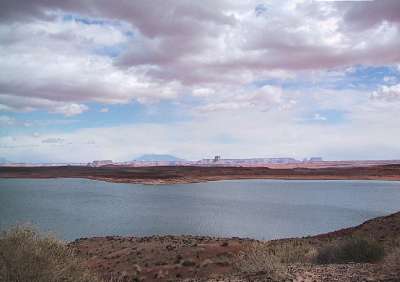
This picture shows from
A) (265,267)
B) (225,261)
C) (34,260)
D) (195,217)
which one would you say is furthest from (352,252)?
(195,217)

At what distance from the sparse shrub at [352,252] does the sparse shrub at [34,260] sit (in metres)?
9.30

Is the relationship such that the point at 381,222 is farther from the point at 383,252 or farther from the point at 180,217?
the point at 180,217

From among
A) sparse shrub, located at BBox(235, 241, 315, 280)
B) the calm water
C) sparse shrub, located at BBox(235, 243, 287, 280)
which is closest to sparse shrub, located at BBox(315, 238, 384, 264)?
sparse shrub, located at BBox(235, 241, 315, 280)

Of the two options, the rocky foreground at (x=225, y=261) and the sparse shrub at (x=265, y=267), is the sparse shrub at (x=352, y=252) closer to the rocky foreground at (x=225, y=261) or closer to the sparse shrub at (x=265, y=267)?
the rocky foreground at (x=225, y=261)

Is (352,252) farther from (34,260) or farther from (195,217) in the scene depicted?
(195,217)

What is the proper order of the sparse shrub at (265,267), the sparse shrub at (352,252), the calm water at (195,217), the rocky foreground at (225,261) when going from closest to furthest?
the rocky foreground at (225,261)
the sparse shrub at (265,267)
the sparse shrub at (352,252)
the calm water at (195,217)

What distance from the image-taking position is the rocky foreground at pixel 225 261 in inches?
529

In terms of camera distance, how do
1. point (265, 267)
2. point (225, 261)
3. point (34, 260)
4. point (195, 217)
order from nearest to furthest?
point (34, 260) → point (265, 267) → point (225, 261) → point (195, 217)

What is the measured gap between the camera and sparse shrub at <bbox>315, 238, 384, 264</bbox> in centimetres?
1722

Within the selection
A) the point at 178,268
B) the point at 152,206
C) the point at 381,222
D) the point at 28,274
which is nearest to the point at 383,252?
the point at 178,268

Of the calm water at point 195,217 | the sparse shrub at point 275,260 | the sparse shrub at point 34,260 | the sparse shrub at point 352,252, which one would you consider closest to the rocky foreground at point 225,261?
the sparse shrub at point 275,260

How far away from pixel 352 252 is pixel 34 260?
11.9 m

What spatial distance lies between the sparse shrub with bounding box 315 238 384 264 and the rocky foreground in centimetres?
53

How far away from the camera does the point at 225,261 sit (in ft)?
67.5
